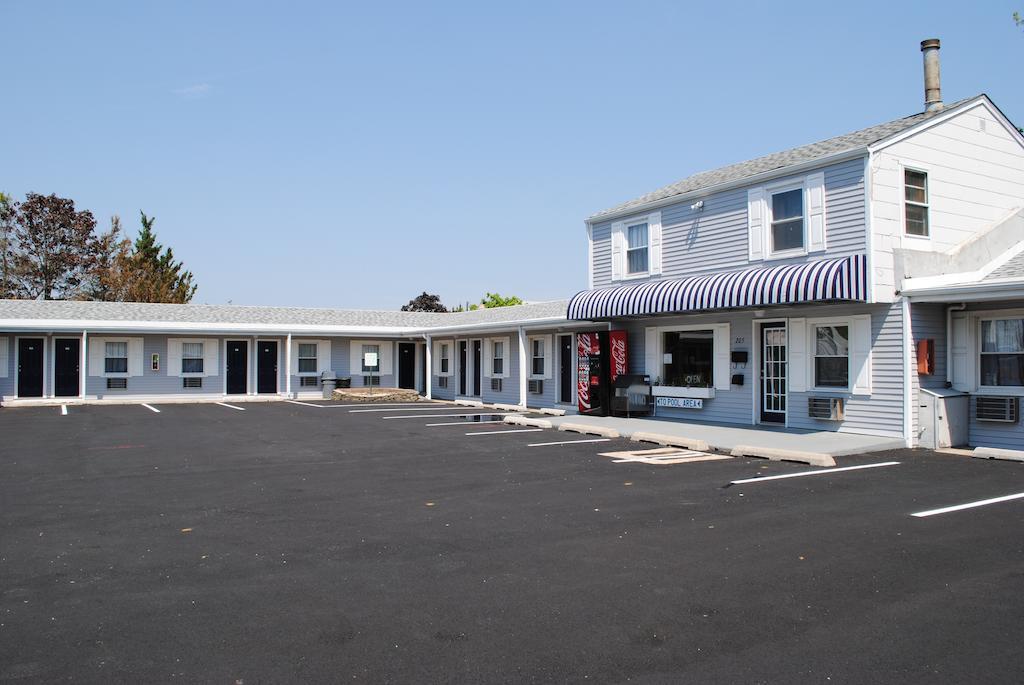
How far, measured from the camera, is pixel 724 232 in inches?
651

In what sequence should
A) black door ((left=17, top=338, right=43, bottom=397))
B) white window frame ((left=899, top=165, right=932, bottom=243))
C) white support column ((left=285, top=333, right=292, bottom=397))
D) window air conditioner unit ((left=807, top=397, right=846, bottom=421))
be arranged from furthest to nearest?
white support column ((left=285, top=333, right=292, bottom=397)) → black door ((left=17, top=338, right=43, bottom=397)) → window air conditioner unit ((left=807, top=397, right=846, bottom=421)) → white window frame ((left=899, top=165, right=932, bottom=243))

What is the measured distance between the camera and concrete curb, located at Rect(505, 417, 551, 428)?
678 inches

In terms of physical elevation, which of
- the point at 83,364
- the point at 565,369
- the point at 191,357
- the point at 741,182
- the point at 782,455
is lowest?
the point at 782,455

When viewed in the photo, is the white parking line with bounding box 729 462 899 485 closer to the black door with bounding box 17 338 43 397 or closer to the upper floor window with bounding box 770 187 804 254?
the upper floor window with bounding box 770 187 804 254

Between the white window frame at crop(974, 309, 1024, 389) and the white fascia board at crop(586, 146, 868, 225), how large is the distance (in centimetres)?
356

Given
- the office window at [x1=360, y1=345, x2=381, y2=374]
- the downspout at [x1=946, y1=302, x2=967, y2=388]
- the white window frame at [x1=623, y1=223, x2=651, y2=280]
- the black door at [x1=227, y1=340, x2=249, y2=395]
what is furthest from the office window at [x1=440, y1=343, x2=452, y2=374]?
the downspout at [x1=946, y1=302, x2=967, y2=388]

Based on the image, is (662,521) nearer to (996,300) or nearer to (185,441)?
(996,300)

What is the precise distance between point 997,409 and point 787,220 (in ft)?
16.5

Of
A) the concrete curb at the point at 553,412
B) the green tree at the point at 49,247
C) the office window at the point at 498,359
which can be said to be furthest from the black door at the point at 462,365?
the green tree at the point at 49,247

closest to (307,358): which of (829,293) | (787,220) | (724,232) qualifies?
(724,232)

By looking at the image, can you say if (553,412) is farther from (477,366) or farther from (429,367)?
(429,367)

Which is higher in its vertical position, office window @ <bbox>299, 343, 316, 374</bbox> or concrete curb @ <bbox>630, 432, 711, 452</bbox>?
office window @ <bbox>299, 343, 316, 374</bbox>

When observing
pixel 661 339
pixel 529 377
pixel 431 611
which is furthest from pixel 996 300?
pixel 529 377

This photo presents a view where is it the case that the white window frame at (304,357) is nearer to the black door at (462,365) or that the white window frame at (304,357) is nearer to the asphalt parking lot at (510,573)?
the black door at (462,365)
